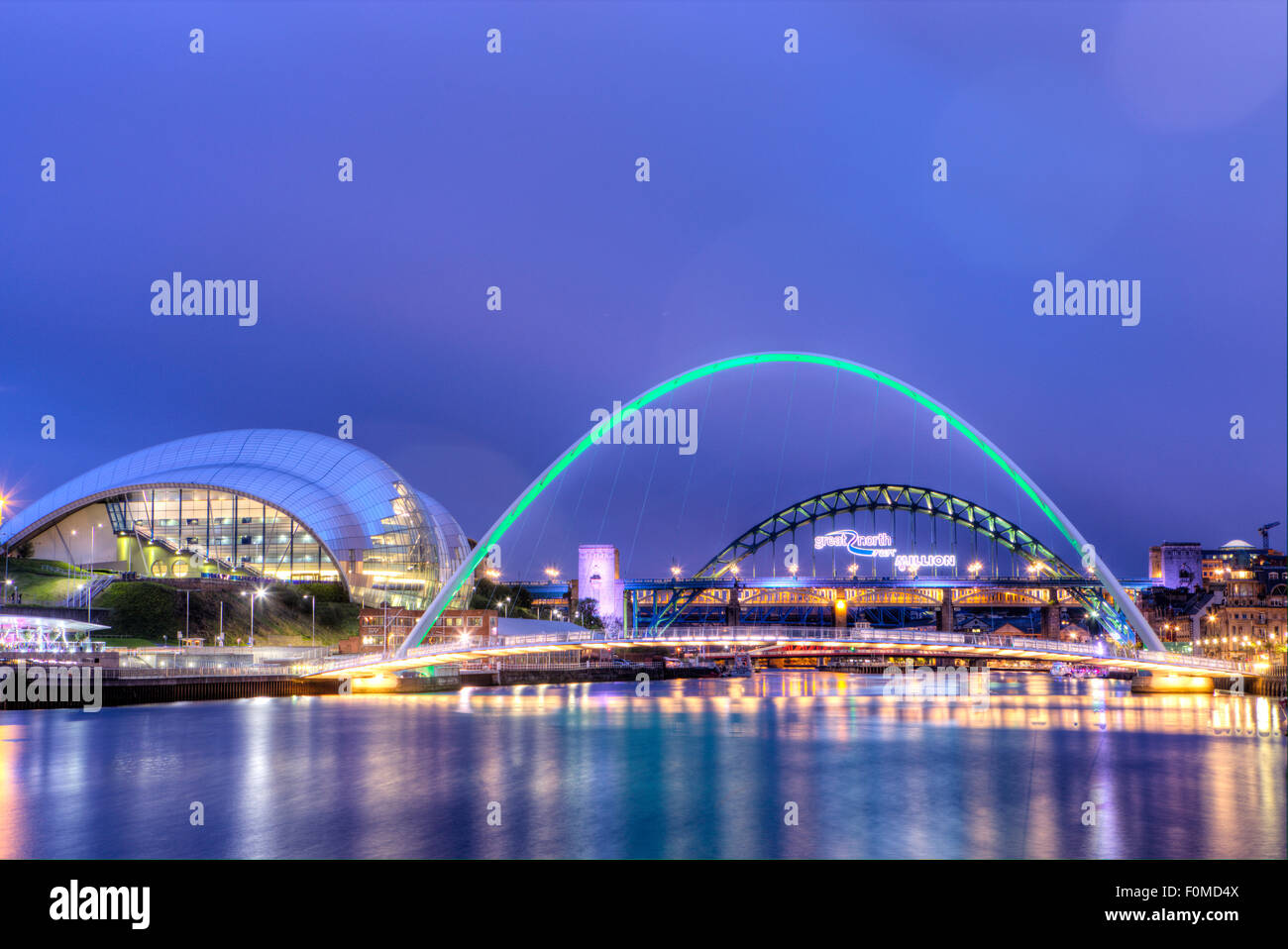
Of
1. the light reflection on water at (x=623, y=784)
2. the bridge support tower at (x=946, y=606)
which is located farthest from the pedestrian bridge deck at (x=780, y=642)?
the bridge support tower at (x=946, y=606)

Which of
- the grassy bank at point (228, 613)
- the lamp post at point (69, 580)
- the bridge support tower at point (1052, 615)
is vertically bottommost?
the bridge support tower at point (1052, 615)

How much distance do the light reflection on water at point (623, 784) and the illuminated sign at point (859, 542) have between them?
8030cm

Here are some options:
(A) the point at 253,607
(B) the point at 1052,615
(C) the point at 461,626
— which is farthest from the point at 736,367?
(B) the point at 1052,615

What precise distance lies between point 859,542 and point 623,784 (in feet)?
362

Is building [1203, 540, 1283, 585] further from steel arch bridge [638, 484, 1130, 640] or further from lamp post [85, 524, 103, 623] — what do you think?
lamp post [85, 524, 103, 623]

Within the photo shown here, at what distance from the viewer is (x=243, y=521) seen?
104m

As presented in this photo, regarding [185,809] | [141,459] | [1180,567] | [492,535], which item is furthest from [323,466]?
[1180,567]

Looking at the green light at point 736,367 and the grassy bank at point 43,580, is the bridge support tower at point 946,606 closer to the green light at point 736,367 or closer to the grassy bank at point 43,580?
the green light at point 736,367

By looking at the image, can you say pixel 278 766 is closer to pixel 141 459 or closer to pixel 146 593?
pixel 146 593

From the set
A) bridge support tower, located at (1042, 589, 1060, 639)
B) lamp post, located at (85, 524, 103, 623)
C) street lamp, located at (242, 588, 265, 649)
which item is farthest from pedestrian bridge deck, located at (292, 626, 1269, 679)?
bridge support tower, located at (1042, 589, 1060, 639)

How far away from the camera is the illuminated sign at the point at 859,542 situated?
142000 millimetres

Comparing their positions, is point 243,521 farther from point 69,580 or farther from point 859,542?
point 859,542
